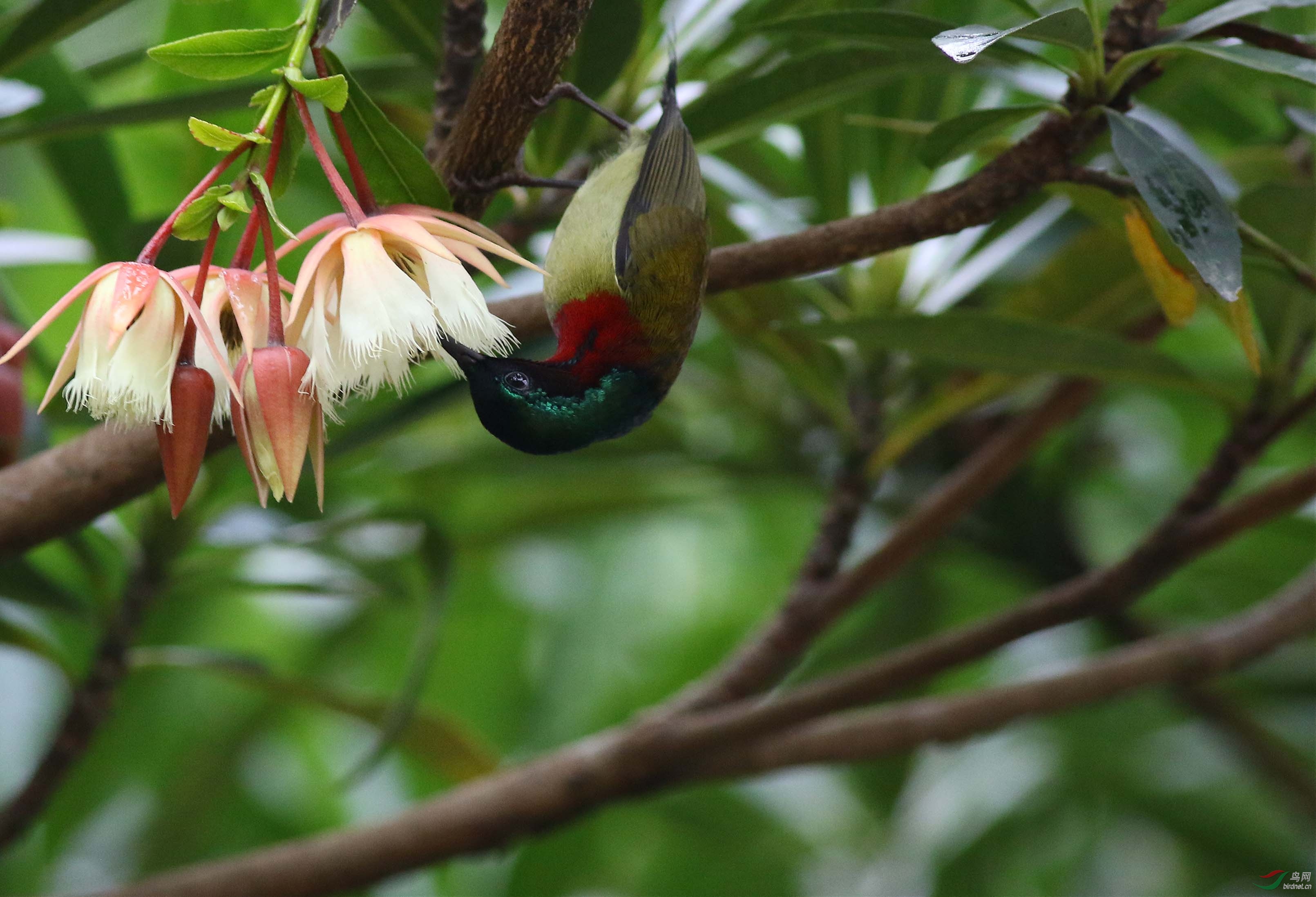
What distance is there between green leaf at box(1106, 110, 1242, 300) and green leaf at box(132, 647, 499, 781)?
0.97 metres

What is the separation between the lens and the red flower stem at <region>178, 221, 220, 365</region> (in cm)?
56

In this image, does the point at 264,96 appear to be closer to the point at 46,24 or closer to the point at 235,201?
the point at 235,201

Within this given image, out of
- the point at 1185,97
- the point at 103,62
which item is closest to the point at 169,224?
the point at 103,62

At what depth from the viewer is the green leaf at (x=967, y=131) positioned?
0.81 meters

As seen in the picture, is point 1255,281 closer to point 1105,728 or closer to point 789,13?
point 789,13

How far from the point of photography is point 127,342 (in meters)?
0.54

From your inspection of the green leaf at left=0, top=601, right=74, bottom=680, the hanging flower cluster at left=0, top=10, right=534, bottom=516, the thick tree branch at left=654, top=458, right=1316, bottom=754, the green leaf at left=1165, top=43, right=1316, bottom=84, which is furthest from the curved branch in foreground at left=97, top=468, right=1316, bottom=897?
the hanging flower cluster at left=0, top=10, right=534, bottom=516

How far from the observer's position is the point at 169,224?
57 cm

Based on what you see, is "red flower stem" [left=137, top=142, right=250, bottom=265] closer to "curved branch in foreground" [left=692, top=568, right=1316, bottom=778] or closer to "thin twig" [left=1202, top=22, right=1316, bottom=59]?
"thin twig" [left=1202, top=22, right=1316, bottom=59]

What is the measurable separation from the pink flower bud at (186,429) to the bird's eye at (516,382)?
248 mm

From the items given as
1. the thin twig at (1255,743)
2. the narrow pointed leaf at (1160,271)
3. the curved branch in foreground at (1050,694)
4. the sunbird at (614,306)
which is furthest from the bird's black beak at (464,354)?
the thin twig at (1255,743)

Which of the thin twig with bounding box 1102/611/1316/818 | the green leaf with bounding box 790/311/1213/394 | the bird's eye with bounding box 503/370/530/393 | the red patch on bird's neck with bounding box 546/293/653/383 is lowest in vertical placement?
the thin twig with bounding box 1102/611/1316/818

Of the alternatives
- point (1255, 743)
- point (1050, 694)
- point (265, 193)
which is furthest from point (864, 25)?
point (1255, 743)

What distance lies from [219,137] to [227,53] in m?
0.06
